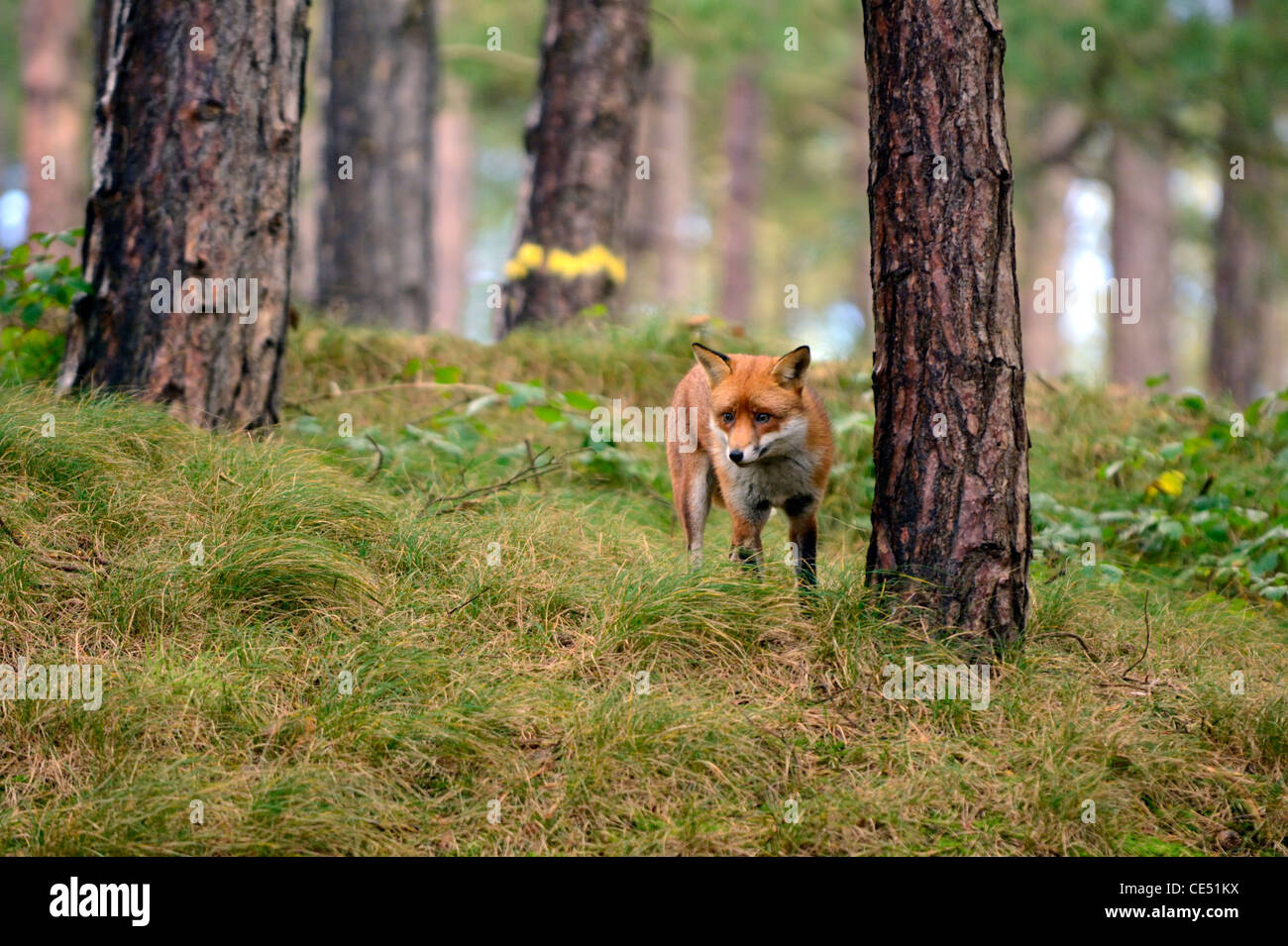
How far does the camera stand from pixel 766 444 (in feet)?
16.6

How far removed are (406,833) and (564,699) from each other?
766mm

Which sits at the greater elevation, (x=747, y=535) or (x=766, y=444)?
(x=766, y=444)

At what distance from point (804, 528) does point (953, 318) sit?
4.23 feet

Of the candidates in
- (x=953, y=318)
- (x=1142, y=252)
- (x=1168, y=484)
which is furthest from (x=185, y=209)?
(x=1142, y=252)

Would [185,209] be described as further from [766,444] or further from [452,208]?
[452,208]

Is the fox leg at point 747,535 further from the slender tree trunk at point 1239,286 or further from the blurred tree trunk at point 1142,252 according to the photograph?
the blurred tree trunk at point 1142,252

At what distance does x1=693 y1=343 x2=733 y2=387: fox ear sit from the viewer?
17.9 feet

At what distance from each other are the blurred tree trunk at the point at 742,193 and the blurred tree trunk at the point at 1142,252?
7166 millimetres

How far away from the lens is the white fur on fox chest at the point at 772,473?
17.1 feet

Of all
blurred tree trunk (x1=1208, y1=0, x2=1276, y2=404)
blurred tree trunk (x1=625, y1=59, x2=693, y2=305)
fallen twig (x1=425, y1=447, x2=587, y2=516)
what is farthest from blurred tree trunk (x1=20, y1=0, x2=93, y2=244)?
blurred tree trunk (x1=1208, y1=0, x2=1276, y2=404)

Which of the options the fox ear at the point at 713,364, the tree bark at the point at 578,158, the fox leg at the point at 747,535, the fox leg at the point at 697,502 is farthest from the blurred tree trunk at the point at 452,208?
the fox leg at the point at 747,535

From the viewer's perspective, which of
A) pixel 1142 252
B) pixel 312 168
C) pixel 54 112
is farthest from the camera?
pixel 312 168

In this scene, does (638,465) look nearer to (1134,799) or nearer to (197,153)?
(197,153)

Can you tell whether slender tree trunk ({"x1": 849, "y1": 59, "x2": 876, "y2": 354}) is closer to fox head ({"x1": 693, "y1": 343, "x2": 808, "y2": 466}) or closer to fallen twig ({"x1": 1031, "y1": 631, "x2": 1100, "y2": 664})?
fox head ({"x1": 693, "y1": 343, "x2": 808, "y2": 466})
